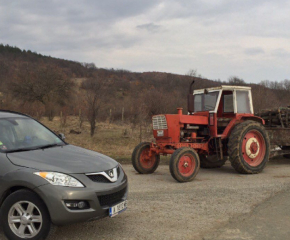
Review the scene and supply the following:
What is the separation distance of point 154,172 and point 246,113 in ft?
10.7

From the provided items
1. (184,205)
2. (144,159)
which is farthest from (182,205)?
(144,159)

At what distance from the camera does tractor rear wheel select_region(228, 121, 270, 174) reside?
898cm

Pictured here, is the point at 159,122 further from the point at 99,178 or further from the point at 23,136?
the point at 99,178

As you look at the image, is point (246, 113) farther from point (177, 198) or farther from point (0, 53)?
point (0, 53)

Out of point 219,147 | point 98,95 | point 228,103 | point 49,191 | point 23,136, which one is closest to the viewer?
point 49,191

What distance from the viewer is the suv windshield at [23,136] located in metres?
4.70

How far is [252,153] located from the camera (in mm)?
9422

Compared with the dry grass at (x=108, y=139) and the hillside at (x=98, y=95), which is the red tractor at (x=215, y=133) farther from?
the hillside at (x=98, y=95)

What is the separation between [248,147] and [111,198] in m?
6.01

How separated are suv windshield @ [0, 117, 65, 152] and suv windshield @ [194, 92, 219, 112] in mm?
5411

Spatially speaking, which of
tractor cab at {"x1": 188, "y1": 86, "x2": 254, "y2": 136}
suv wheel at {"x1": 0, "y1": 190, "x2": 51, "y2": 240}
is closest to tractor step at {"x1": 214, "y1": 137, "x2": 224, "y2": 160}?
tractor cab at {"x1": 188, "y1": 86, "x2": 254, "y2": 136}

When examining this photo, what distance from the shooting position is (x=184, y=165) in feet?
27.2

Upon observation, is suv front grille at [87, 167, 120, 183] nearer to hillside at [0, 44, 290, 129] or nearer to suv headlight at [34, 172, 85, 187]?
suv headlight at [34, 172, 85, 187]

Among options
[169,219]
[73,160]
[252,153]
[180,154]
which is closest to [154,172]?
[180,154]
